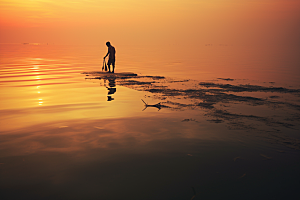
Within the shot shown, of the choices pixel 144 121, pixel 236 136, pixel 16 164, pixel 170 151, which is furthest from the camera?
pixel 144 121

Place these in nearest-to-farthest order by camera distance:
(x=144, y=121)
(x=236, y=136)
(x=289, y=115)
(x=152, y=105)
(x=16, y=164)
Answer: (x=16, y=164) → (x=236, y=136) → (x=144, y=121) → (x=289, y=115) → (x=152, y=105)

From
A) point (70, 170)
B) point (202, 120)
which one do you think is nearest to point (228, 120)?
point (202, 120)

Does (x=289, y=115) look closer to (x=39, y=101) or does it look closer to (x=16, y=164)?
(x=16, y=164)

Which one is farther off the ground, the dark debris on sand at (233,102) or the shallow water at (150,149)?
the dark debris on sand at (233,102)

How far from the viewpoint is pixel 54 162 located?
5.03 m

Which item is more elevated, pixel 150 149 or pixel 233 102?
pixel 233 102

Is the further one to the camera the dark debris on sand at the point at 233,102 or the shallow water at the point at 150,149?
the dark debris on sand at the point at 233,102

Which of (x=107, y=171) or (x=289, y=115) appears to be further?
(x=289, y=115)

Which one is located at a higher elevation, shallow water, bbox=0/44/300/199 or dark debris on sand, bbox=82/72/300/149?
dark debris on sand, bbox=82/72/300/149

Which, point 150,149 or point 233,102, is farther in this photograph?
point 233,102

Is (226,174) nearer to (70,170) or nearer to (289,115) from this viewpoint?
(70,170)

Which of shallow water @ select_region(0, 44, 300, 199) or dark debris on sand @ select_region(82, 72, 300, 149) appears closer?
shallow water @ select_region(0, 44, 300, 199)

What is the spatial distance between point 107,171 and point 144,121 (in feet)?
10.9

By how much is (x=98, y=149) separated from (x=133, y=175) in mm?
1438
